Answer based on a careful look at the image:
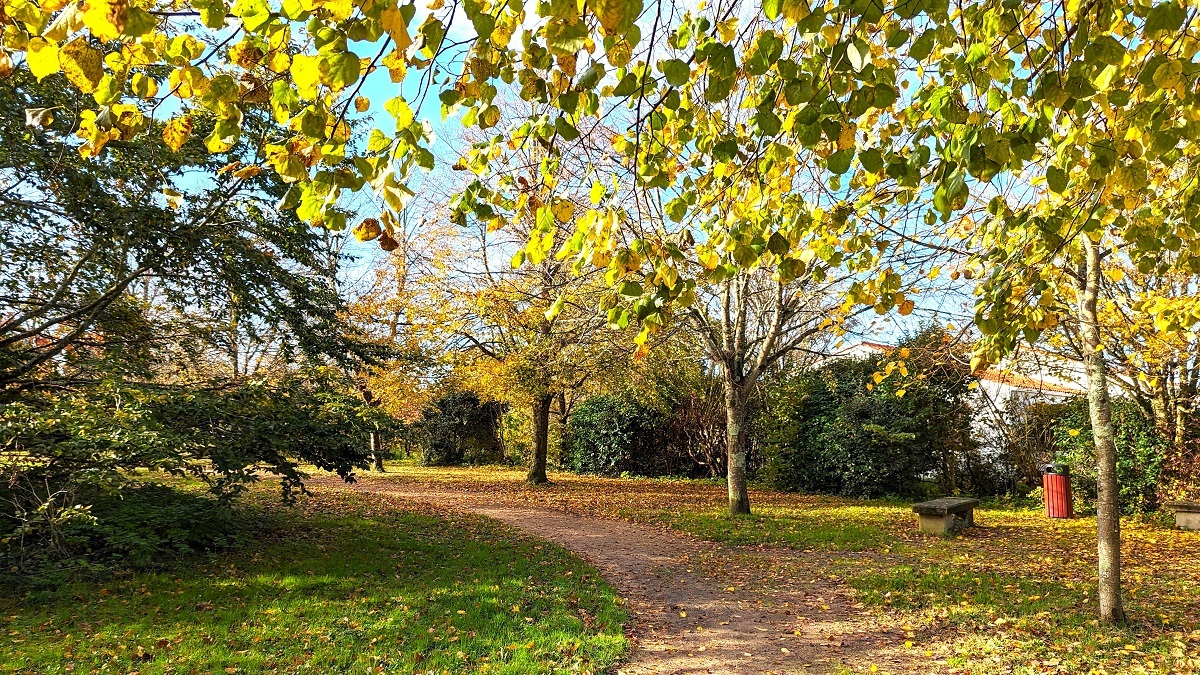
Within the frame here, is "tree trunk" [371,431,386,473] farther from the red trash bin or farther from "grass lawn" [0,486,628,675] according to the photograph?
the red trash bin

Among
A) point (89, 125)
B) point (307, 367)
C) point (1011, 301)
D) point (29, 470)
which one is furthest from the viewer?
point (307, 367)

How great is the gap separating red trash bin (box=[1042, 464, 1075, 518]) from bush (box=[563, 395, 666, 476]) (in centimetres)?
1012

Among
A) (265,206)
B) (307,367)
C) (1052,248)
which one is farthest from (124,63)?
(307,367)

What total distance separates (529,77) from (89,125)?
1405 millimetres

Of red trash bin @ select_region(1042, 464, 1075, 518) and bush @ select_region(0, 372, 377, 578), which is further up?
bush @ select_region(0, 372, 377, 578)

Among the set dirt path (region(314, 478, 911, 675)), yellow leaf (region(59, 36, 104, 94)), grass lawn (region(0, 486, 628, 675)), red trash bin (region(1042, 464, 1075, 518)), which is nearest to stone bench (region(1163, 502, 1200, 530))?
red trash bin (region(1042, 464, 1075, 518))

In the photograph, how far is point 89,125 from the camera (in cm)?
204

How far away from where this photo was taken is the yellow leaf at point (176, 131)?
2.25 meters

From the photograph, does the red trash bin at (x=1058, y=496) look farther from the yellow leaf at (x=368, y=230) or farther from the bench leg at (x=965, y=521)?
the yellow leaf at (x=368, y=230)

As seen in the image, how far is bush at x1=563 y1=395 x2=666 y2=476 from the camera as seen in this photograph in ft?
64.6

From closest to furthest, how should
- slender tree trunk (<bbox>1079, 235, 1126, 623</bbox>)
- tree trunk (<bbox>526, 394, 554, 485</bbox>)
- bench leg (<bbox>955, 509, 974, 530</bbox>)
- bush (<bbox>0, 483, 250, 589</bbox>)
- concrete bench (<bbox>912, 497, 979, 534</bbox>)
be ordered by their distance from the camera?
slender tree trunk (<bbox>1079, 235, 1126, 623</bbox>)
bush (<bbox>0, 483, 250, 589</bbox>)
concrete bench (<bbox>912, 497, 979, 534</bbox>)
bench leg (<bbox>955, 509, 974, 530</bbox>)
tree trunk (<bbox>526, 394, 554, 485</bbox>)

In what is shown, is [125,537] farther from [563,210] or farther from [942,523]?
[942,523]

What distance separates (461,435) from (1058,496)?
59.2 feet

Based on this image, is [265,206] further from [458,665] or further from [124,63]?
[124,63]
